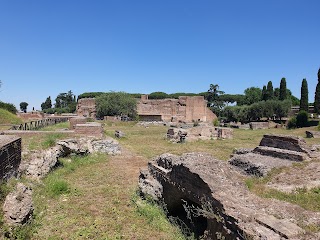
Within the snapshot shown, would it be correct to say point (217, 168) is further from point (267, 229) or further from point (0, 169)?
point (0, 169)

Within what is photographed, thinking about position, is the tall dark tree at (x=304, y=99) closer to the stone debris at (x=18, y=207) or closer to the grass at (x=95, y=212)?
the grass at (x=95, y=212)

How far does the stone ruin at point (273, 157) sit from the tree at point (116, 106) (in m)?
36.7

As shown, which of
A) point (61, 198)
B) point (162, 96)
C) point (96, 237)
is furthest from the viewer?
point (162, 96)

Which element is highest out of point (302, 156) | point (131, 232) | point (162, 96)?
point (162, 96)

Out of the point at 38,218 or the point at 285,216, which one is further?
the point at 38,218

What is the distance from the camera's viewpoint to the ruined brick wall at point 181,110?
58.6 meters

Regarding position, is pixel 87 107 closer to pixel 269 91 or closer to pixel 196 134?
pixel 269 91

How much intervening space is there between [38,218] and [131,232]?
194 cm

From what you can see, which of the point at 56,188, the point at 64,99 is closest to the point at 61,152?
the point at 56,188

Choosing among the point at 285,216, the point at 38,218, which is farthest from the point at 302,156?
the point at 38,218

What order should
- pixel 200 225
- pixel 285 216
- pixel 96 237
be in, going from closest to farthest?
pixel 285 216
pixel 96 237
pixel 200 225

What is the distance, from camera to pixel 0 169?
20.6ft

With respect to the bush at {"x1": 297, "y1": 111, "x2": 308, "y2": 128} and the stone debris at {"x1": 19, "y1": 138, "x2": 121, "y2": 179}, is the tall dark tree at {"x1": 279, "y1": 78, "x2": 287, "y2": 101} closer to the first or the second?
the bush at {"x1": 297, "y1": 111, "x2": 308, "y2": 128}

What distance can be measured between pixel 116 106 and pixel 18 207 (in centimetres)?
4465
